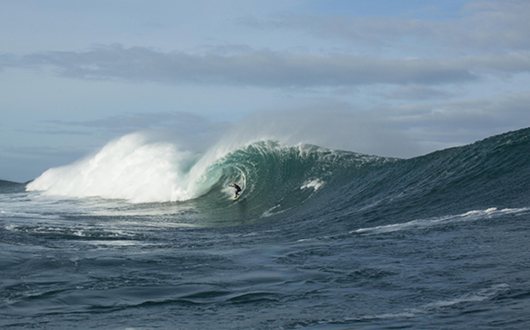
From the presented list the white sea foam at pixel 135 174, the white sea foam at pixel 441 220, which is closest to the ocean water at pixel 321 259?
the white sea foam at pixel 441 220

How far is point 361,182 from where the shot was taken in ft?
52.5

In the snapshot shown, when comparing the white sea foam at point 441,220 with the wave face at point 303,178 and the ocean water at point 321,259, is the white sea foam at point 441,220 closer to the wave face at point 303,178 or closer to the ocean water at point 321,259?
the ocean water at point 321,259

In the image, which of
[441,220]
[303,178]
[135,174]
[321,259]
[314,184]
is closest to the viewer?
[321,259]

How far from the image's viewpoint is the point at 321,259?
6574mm

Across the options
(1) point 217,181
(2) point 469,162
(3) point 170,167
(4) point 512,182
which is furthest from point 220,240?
(3) point 170,167

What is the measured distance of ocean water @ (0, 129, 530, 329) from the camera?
4.14 metres

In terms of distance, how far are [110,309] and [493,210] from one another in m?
7.38

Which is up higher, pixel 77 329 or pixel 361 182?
pixel 361 182

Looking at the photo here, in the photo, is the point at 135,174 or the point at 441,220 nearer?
the point at 441,220

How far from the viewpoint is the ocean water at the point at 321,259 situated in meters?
4.14

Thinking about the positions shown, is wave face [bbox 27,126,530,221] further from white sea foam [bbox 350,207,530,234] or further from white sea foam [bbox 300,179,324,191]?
white sea foam [bbox 350,207,530,234]

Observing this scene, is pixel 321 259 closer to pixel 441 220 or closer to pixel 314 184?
pixel 441 220

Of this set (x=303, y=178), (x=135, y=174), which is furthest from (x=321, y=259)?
(x=135, y=174)

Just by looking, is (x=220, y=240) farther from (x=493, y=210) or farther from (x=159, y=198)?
(x=159, y=198)
